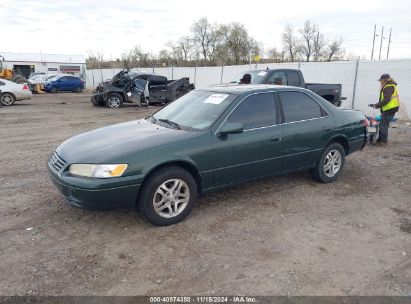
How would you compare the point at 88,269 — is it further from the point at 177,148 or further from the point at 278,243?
the point at 278,243

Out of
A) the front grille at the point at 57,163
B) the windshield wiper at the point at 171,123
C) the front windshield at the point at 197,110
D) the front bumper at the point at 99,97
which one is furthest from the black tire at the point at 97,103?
the front grille at the point at 57,163

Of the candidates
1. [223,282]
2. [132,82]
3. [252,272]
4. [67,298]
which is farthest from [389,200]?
[132,82]

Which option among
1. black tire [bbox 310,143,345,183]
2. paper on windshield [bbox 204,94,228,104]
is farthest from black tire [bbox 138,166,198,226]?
black tire [bbox 310,143,345,183]

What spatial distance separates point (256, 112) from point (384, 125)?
17.3 feet

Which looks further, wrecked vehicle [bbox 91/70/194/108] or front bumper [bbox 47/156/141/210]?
wrecked vehicle [bbox 91/70/194/108]

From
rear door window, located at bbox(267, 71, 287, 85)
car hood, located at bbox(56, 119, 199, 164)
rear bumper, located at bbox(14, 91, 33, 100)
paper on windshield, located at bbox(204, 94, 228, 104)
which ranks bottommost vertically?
rear bumper, located at bbox(14, 91, 33, 100)

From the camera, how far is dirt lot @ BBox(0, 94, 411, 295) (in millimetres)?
3086

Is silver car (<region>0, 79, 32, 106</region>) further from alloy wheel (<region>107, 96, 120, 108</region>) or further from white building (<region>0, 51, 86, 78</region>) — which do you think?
white building (<region>0, 51, 86, 78</region>)

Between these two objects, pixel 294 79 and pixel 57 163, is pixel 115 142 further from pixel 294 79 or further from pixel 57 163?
pixel 294 79

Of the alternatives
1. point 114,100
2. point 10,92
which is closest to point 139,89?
point 114,100

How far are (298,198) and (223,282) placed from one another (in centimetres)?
233

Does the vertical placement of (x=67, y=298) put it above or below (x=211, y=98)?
below

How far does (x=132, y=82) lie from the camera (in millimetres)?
17469

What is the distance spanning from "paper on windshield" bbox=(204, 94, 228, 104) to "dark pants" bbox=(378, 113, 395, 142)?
17.9ft
